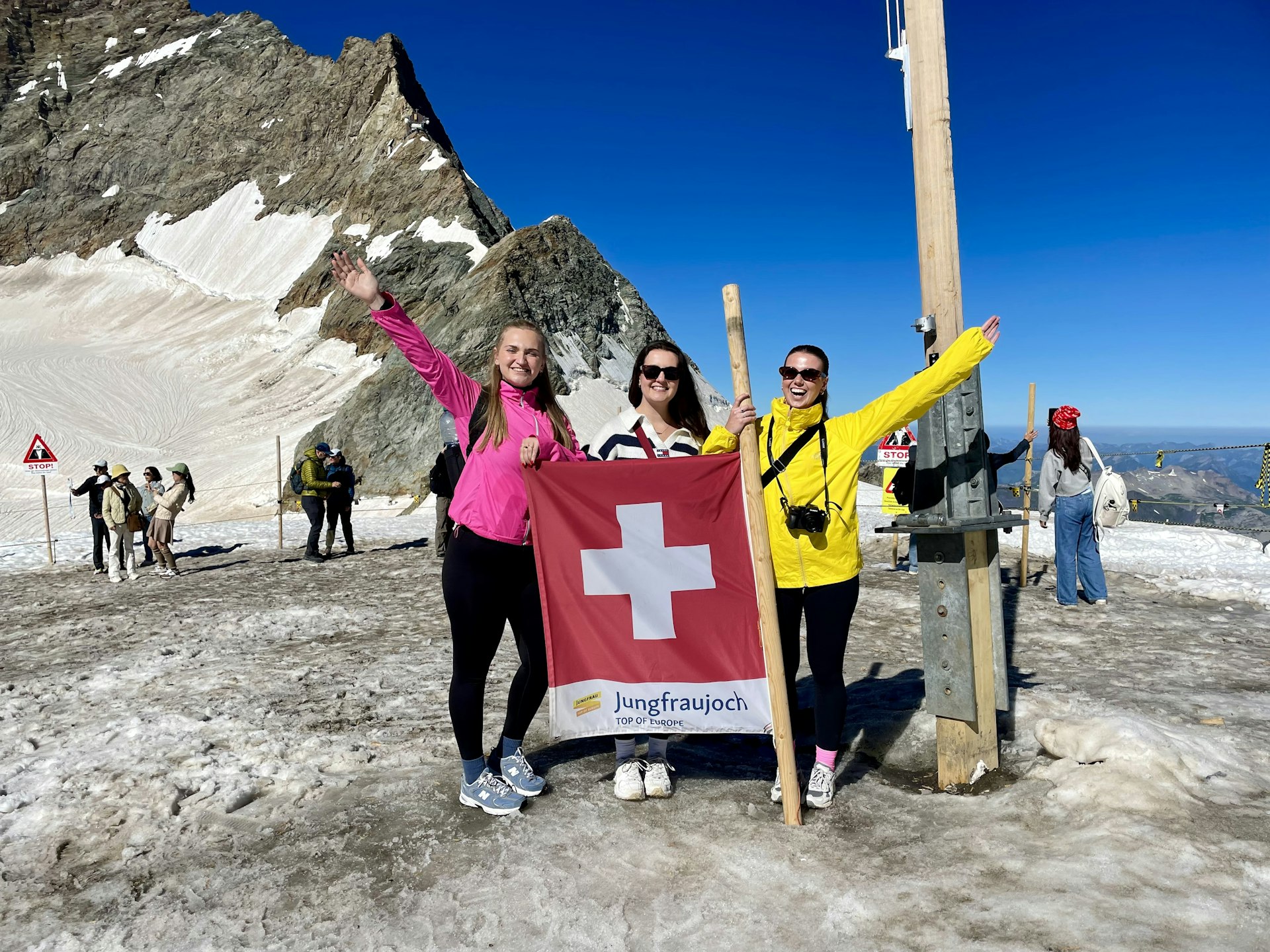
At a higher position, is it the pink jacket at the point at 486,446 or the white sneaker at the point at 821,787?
the pink jacket at the point at 486,446

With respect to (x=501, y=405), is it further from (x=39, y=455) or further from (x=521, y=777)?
(x=39, y=455)

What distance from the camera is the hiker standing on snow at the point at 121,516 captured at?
1186cm

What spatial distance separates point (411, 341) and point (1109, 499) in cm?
765

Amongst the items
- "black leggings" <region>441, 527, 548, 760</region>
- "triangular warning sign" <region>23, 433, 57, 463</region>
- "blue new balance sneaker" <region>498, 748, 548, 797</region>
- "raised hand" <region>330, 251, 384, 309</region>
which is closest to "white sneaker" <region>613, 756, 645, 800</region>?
"blue new balance sneaker" <region>498, 748, 548, 797</region>

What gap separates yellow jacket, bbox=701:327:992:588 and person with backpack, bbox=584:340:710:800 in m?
0.26

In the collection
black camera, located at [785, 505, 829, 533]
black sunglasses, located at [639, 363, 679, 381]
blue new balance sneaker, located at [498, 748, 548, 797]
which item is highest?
black sunglasses, located at [639, 363, 679, 381]

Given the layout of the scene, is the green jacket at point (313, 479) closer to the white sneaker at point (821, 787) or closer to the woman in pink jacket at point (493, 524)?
the woman in pink jacket at point (493, 524)

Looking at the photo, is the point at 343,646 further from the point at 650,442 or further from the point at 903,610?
the point at 903,610

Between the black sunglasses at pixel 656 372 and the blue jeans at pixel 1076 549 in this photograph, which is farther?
the blue jeans at pixel 1076 549

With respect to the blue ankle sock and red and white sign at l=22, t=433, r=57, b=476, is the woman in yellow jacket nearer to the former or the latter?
the blue ankle sock

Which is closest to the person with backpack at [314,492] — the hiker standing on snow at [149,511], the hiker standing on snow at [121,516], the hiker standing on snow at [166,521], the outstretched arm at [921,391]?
the hiker standing on snow at [166,521]

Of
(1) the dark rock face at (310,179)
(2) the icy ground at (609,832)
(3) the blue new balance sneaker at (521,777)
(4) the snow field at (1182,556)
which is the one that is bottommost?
(4) the snow field at (1182,556)

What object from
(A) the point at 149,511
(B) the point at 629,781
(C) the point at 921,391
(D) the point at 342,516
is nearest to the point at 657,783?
(B) the point at 629,781

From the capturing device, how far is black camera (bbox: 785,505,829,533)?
3547mm
